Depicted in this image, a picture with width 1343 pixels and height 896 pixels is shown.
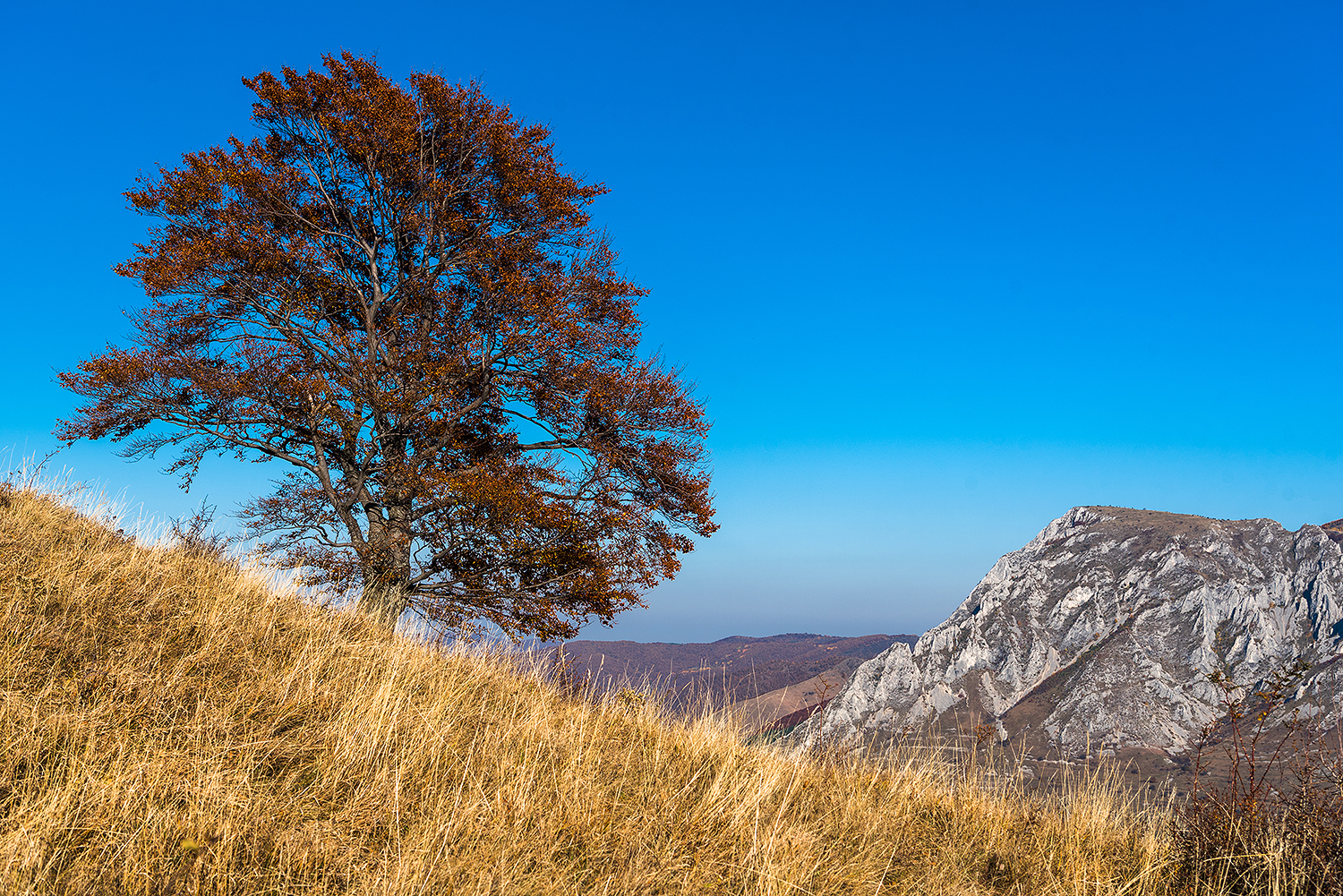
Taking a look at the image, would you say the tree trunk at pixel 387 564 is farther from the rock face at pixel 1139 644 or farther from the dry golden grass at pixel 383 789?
the rock face at pixel 1139 644

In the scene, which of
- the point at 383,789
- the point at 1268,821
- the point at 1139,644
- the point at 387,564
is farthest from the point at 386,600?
the point at 1139,644

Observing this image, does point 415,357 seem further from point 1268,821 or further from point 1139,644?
point 1139,644

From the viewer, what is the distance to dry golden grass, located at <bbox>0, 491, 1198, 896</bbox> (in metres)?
3.20

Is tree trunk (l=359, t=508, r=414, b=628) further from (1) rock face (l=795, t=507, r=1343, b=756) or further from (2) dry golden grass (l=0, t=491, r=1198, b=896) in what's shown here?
(1) rock face (l=795, t=507, r=1343, b=756)

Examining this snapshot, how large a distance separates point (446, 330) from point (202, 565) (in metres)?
5.58

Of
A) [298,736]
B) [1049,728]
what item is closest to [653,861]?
[298,736]

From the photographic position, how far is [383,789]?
397 cm

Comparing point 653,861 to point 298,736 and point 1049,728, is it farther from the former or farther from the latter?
point 1049,728

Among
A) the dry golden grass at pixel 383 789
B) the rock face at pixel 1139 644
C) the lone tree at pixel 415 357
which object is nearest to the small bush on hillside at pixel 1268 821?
the dry golden grass at pixel 383 789

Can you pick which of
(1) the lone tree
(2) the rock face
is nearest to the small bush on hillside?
(1) the lone tree

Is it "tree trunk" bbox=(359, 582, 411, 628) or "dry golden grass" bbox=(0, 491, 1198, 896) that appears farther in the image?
"tree trunk" bbox=(359, 582, 411, 628)

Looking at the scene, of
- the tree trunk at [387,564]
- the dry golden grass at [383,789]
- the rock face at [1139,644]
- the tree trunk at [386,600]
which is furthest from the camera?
the rock face at [1139,644]

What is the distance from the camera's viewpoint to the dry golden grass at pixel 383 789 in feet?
10.5

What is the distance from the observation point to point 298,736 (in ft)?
14.4
